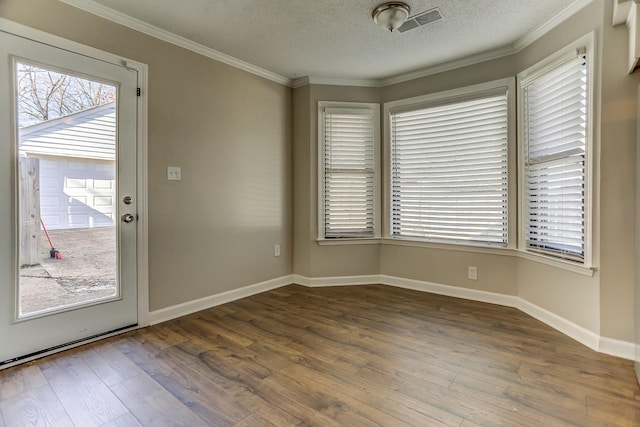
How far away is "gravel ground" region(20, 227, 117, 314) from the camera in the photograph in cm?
212

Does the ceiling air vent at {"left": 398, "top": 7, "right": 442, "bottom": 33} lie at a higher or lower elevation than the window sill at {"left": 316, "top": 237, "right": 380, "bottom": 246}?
higher

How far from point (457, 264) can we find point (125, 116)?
3.33 meters

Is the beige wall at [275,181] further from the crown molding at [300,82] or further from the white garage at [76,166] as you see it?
the white garage at [76,166]

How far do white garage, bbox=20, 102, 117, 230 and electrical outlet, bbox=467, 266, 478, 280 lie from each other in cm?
327

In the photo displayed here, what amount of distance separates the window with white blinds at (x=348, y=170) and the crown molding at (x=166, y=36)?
0.91 meters

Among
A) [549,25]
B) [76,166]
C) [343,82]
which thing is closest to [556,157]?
[549,25]

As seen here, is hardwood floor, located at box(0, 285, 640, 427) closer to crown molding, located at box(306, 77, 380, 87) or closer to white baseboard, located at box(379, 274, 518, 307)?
white baseboard, located at box(379, 274, 518, 307)

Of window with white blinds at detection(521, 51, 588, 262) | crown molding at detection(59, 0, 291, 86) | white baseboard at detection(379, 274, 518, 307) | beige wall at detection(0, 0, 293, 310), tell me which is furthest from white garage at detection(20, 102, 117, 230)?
window with white blinds at detection(521, 51, 588, 262)

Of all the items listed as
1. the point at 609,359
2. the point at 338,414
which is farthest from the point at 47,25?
the point at 609,359

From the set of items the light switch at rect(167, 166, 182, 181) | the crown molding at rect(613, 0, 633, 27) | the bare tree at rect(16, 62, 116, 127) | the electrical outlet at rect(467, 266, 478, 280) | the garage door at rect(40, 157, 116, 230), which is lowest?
the electrical outlet at rect(467, 266, 478, 280)

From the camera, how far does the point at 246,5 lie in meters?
2.35

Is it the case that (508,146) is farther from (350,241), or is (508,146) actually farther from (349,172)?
(350,241)

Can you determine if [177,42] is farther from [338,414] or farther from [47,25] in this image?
[338,414]

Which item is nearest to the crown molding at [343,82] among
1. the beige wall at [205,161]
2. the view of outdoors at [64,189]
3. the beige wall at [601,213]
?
the beige wall at [205,161]
